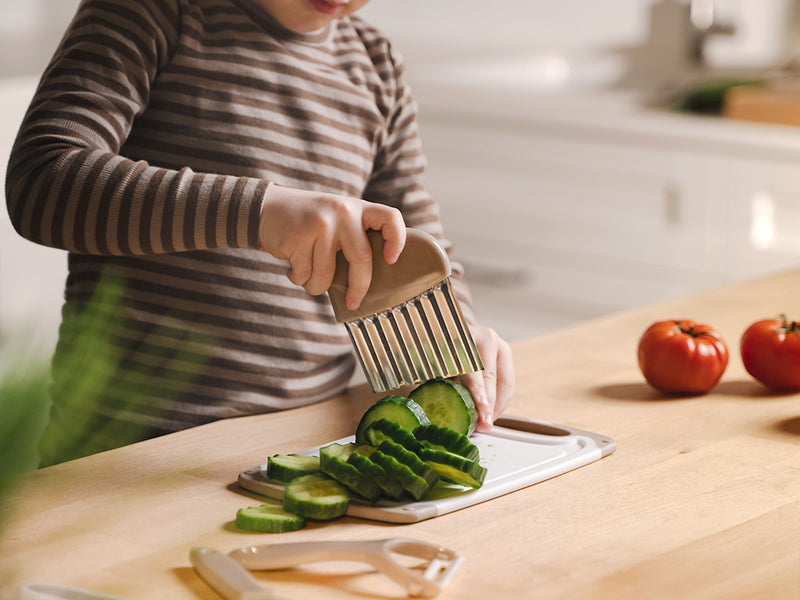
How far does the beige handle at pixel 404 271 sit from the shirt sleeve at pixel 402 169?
1.31 ft

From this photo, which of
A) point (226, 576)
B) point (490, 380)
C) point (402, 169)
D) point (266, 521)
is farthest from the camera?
point (402, 169)

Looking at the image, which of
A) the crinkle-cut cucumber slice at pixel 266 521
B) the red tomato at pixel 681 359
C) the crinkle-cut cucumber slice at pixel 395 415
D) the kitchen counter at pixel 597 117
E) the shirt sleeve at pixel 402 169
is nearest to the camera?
the crinkle-cut cucumber slice at pixel 266 521

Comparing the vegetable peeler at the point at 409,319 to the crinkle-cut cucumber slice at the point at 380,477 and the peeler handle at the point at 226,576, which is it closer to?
the crinkle-cut cucumber slice at the point at 380,477

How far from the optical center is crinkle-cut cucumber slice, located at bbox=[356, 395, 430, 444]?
0.93m

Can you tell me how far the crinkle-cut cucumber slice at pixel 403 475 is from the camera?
840mm

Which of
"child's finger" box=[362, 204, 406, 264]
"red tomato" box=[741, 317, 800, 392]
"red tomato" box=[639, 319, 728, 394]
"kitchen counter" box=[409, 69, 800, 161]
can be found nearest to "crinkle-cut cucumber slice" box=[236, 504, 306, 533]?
"child's finger" box=[362, 204, 406, 264]

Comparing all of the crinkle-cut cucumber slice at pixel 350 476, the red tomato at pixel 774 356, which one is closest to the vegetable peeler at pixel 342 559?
the crinkle-cut cucumber slice at pixel 350 476

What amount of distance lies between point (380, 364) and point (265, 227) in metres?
0.21

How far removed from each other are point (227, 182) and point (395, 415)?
251mm

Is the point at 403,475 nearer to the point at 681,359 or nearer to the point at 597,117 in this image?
the point at 681,359

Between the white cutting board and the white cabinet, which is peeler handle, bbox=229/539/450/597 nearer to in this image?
the white cutting board

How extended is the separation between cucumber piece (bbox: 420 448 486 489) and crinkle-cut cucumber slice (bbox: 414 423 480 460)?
2 centimetres

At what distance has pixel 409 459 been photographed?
0.86 meters

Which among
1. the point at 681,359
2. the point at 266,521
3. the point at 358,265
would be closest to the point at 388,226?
the point at 358,265
